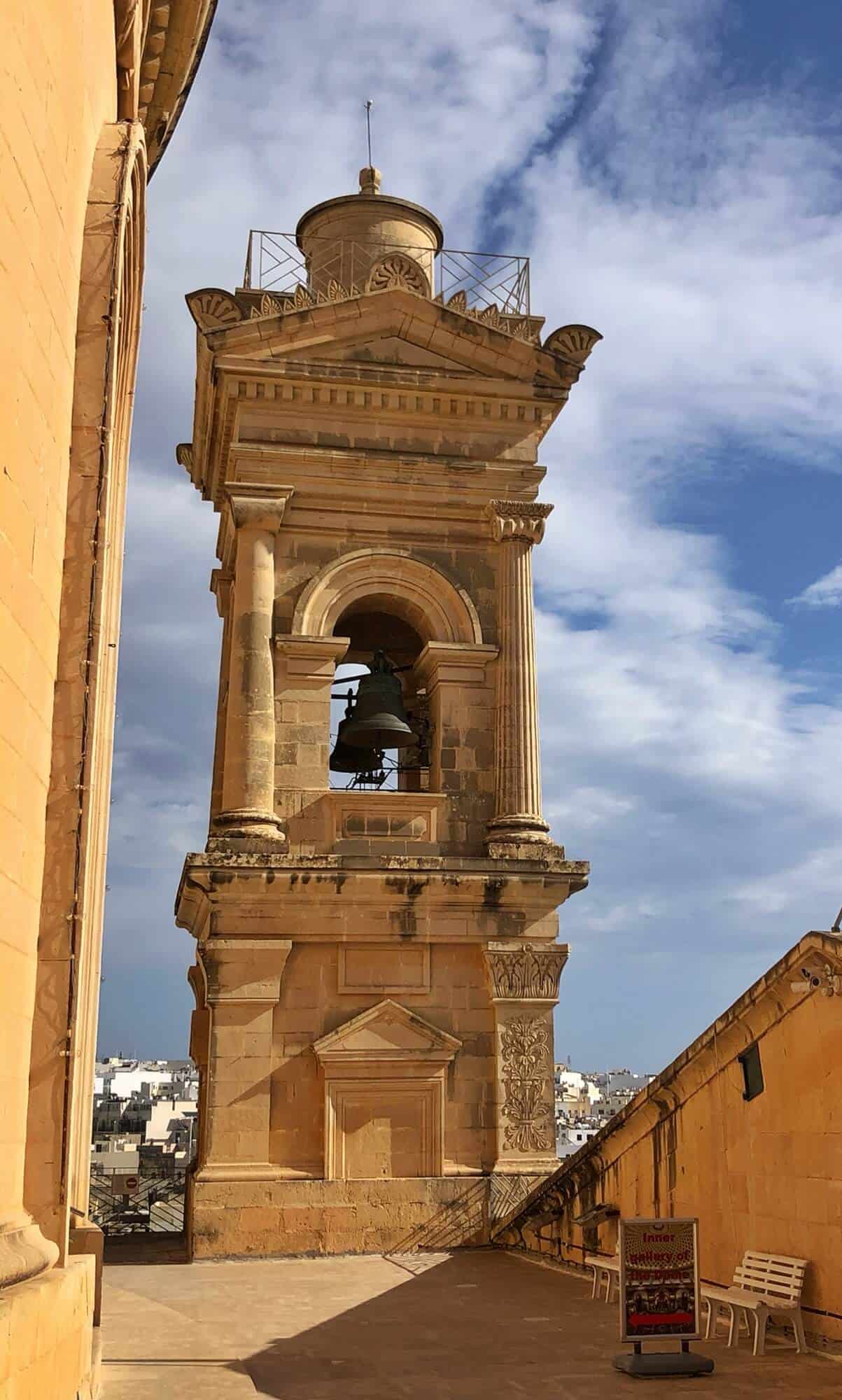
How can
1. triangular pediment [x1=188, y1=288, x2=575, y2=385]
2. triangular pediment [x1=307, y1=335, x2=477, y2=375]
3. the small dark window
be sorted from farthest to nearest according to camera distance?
triangular pediment [x1=307, y1=335, x2=477, y2=375] → triangular pediment [x1=188, y1=288, x2=575, y2=385] → the small dark window

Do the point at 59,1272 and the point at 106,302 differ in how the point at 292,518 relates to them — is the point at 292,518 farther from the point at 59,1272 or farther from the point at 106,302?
the point at 59,1272

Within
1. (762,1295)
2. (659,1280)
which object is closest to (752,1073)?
(762,1295)

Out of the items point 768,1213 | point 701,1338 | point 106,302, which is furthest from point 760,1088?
point 106,302

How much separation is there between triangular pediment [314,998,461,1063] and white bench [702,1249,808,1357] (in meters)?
6.52

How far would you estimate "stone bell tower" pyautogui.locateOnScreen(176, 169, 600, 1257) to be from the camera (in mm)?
17859

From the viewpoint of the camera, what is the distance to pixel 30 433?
7500 mm

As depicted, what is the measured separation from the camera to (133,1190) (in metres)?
23.5

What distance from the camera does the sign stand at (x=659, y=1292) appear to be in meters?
10.4

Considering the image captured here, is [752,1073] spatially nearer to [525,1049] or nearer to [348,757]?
[525,1049]

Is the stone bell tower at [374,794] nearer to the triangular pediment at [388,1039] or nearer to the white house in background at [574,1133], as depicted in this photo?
the triangular pediment at [388,1039]

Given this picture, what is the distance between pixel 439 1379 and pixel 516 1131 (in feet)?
26.6

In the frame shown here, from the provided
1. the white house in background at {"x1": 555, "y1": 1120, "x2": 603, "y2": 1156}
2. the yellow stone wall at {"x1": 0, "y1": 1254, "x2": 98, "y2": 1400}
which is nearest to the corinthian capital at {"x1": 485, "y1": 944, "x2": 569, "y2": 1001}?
the yellow stone wall at {"x1": 0, "y1": 1254, "x2": 98, "y2": 1400}

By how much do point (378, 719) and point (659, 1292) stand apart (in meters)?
10.2

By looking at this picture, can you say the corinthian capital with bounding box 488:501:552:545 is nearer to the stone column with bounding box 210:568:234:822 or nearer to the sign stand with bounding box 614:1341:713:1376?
the stone column with bounding box 210:568:234:822
